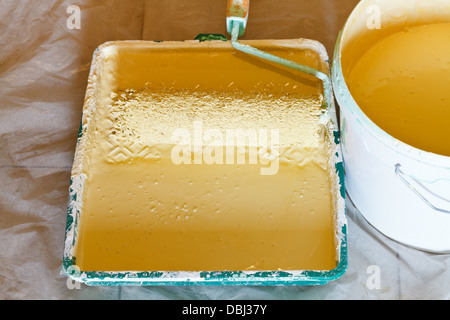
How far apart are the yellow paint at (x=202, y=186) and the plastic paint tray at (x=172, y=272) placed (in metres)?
0.02

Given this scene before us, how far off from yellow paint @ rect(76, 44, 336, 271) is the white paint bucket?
0.11m

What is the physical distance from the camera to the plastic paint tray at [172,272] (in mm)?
865

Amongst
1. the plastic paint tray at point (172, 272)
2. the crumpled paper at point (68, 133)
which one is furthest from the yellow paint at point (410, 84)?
the crumpled paper at point (68, 133)

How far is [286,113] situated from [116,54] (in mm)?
444

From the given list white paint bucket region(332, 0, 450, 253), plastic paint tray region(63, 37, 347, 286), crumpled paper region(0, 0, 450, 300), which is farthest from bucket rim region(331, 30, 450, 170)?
crumpled paper region(0, 0, 450, 300)

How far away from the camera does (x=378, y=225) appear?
102cm

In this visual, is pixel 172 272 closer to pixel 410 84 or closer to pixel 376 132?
pixel 376 132

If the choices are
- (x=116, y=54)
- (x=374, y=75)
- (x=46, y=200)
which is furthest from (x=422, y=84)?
(x=46, y=200)

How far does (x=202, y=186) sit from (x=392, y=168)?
399 millimetres

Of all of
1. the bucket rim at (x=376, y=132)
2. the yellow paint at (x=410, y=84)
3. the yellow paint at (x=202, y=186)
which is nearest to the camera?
the bucket rim at (x=376, y=132)

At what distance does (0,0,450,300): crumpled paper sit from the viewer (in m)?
1.00

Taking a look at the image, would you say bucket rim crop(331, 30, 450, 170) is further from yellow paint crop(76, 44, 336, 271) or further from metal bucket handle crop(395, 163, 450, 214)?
yellow paint crop(76, 44, 336, 271)

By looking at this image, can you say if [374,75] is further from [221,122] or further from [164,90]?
[164,90]

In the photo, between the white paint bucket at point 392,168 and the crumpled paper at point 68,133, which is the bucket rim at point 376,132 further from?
the crumpled paper at point 68,133
